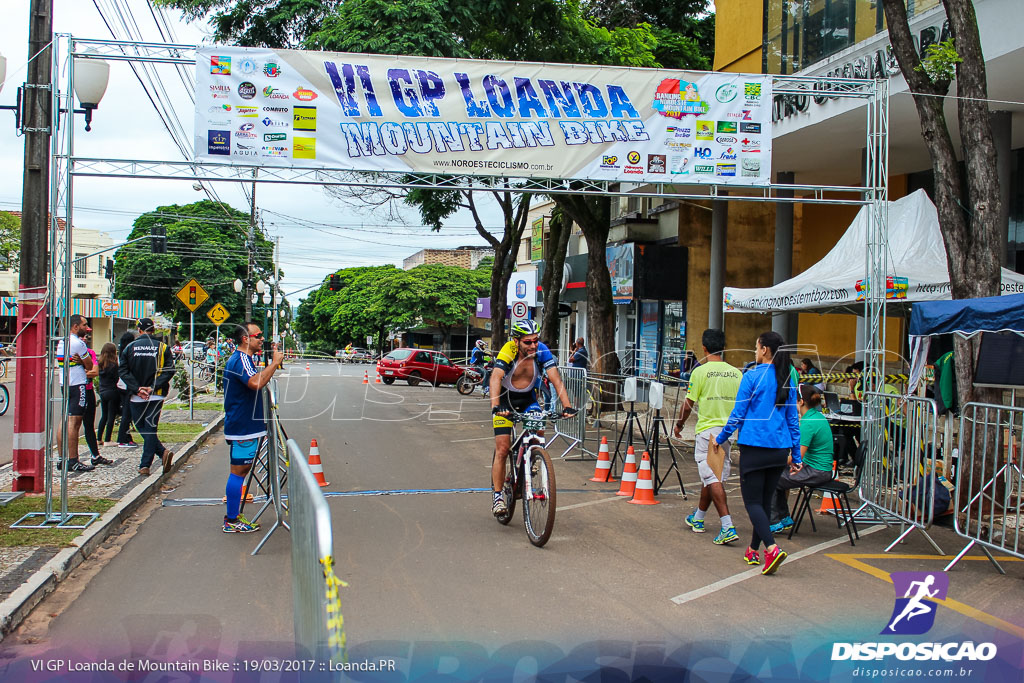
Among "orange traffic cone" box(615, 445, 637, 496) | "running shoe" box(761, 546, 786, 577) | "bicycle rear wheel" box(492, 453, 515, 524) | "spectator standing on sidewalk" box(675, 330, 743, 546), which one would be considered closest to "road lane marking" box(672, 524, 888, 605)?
"running shoe" box(761, 546, 786, 577)

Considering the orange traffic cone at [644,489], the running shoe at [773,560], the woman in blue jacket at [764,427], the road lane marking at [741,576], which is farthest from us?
the orange traffic cone at [644,489]

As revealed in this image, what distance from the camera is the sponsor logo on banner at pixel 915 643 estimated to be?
497 centimetres

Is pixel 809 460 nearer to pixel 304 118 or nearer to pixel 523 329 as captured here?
pixel 523 329

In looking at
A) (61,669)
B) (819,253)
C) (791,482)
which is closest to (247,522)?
(61,669)

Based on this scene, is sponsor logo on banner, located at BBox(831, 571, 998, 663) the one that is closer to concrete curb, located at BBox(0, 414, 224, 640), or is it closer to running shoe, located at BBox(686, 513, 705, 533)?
running shoe, located at BBox(686, 513, 705, 533)

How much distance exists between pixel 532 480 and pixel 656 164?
4.56 metres

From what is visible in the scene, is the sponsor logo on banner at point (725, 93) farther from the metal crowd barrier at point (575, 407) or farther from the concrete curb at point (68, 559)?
the concrete curb at point (68, 559)

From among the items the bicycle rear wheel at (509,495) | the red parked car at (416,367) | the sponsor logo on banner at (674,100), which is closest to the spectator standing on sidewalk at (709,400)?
the bicycle rear wheel at (509,495)

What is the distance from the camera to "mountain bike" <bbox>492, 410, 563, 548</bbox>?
7.14 metres

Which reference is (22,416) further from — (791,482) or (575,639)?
(791,482)

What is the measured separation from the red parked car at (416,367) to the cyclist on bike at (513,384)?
74.1 feet

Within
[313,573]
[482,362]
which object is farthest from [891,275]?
[482,362]

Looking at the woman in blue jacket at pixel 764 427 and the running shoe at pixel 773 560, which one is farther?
the woman in blue jacket at pixel 764 427

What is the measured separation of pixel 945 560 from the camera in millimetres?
7242
